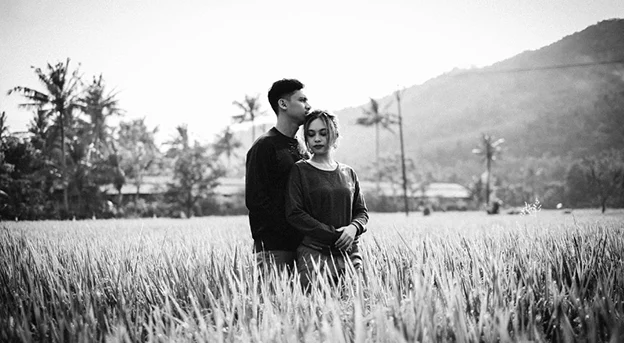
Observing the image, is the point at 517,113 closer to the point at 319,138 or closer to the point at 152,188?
the point at 152,188

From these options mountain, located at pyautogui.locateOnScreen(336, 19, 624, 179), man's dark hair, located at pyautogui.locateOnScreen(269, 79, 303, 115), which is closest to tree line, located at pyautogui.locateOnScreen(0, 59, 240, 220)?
man's dark hair, located at pyautogui.locateOnScreen(269, 79, 303, 115)

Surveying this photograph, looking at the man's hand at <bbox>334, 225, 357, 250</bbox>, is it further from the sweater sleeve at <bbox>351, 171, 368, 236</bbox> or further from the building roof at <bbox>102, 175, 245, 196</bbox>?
the building roof at <bbox>102, 175, 245, 196</bbox>

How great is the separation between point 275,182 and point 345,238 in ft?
2.26

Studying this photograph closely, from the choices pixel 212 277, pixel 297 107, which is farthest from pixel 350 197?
pixel 212 277

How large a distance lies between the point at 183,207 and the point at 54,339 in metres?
31.1

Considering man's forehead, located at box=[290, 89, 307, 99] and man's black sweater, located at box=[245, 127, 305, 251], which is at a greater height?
man's forehead, located at box=[290, 89, 307, 99]

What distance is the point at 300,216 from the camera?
8.17 ft

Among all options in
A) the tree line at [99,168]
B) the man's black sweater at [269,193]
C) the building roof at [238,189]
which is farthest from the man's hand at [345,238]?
the building roof at [238,189]

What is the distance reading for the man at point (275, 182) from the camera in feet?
9.12

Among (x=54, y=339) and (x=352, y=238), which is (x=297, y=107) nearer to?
(x=352, y=238)

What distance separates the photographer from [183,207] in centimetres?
3120

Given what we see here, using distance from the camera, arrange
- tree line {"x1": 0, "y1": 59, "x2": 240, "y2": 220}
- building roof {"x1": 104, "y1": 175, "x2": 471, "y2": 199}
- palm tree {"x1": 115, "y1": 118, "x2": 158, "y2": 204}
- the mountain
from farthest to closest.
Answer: the mountain, building roof {"x1": 104, "y1": 175, "x2": 471, "y2": 199}, palm tree {"x1": 115, "y1": 118, "x2": 158, "y2": 204}, tree line {"x1": 0, "y1": 59, "x2": 240, "y2": 220}

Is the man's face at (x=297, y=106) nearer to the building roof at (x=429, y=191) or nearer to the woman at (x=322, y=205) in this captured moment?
the woman at (x=322, y=205)

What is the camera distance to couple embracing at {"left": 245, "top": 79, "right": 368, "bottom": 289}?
2.52m
